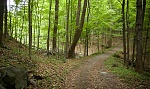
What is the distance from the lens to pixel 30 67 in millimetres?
11383

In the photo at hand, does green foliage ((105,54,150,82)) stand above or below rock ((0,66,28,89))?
below

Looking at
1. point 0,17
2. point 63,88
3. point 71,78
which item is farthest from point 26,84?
point 0,17

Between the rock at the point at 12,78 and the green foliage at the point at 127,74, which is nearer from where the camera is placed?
the rock at the point at 12,78

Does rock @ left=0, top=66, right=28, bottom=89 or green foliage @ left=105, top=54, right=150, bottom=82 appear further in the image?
green foliage @ left=105, top=54, right=150, bottom=82

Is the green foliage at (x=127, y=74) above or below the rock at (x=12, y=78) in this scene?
below

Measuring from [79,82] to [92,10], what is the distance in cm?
1933

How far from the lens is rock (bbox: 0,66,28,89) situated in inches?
292

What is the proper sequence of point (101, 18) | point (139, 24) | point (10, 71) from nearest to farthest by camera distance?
point (10, 71)
point (139, 24)
point (101, 18)

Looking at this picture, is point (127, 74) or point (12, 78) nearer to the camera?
point (12, 78)

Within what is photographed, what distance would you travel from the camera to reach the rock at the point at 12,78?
7.41 metres

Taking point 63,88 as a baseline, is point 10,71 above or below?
above

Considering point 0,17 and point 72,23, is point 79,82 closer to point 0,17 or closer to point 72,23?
point 0,17

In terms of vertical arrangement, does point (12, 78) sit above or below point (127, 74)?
above

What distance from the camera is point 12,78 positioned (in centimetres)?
761
